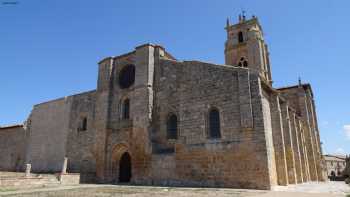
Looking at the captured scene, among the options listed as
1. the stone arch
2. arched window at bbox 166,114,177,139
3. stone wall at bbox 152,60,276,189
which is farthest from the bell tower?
the stone arch

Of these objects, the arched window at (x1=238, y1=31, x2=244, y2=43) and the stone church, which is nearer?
the stone church

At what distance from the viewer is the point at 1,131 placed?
27.1m

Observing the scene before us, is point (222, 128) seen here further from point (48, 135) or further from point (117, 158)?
point (48, 135)

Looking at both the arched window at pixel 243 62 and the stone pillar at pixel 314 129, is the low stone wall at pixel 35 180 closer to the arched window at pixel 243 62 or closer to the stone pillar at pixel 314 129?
the arched window at pixel 243 62

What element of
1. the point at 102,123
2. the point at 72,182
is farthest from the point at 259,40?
the point at 72,182

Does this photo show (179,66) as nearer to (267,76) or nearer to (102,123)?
(102,123)

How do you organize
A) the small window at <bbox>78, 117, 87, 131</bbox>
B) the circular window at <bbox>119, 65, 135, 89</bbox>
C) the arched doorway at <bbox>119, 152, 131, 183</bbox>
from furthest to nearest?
the small window at <bbox>78, 117, 87, 131</bbox>
the circular window at <bbox>119, 65, 135, 89</bbox>
the arched doorway at <bbox>119, 152, 131, 183</bbox>

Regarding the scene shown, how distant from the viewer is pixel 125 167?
17.9 m

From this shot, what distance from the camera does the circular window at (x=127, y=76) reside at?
19.0 metres

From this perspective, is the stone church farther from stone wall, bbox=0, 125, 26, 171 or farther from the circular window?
stone wall, bbox=0, 125, 26, 171

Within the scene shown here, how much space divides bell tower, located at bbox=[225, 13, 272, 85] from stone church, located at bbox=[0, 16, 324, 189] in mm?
4465

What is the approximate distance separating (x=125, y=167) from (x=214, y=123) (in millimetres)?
7311

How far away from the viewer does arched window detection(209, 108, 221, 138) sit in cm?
1442

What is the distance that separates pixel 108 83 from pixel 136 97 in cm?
334
